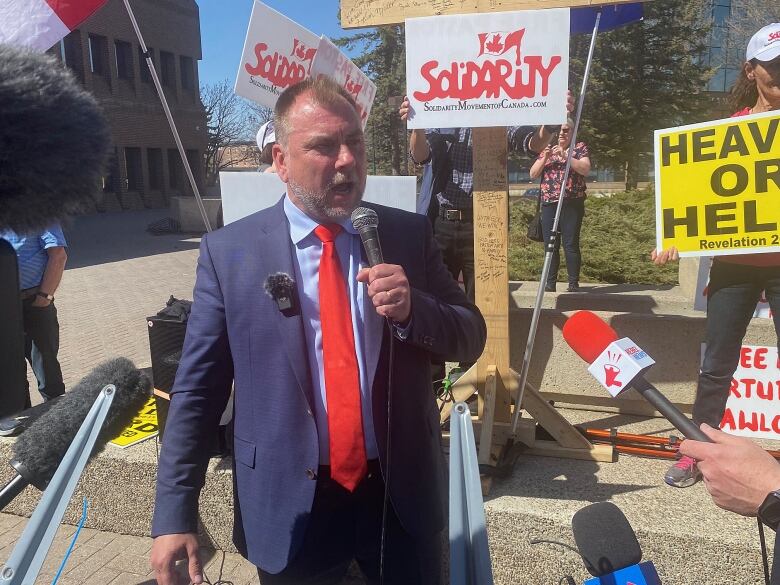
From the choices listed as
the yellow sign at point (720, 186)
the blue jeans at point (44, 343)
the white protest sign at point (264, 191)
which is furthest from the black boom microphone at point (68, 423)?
the blue jeans at point (44, 343)

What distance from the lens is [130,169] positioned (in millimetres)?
34219

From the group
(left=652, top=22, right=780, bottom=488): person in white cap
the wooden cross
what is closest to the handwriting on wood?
the wooden cross

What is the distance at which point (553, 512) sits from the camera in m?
2.92

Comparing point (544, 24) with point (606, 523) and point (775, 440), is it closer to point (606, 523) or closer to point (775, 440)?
point (606, 523)

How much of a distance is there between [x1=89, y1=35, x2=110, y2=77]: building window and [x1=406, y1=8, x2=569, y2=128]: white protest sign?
3276cm

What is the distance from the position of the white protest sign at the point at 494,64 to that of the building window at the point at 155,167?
116 feet

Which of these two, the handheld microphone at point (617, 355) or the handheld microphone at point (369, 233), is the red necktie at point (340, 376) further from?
the handheld microphone at point (617, 355)

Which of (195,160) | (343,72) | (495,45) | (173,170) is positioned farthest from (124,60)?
(495,45)

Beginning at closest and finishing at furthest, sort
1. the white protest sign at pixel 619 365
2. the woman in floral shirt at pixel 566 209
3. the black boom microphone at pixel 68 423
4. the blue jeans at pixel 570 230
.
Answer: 1. the black boom microphone at pixel 68 423
2. the white protest sign at pixel 619 365
3. the woman in floral shirt at pixel 566 209
4. the blue jeans at pixel 570 230

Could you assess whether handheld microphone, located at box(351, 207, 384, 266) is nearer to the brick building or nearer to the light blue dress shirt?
the light blue dress shirt

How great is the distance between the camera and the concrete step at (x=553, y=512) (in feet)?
8.97

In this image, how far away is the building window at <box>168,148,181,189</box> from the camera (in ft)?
120

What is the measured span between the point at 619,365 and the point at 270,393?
3.12 feet

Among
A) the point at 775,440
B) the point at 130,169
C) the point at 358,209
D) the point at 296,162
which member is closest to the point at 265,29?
the point at 296,162
